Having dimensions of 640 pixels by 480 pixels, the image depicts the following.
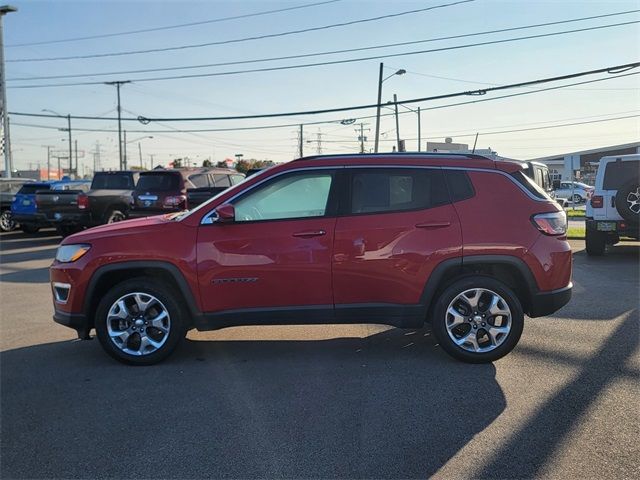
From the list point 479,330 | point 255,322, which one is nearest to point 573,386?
point 479,330

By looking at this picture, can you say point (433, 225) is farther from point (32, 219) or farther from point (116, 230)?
point (32, 219)

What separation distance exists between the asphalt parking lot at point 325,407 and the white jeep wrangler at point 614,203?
4.79 metres

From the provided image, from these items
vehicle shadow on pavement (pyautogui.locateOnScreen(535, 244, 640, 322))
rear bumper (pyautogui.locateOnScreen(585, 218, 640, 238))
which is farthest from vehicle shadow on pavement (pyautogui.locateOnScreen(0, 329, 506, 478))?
rear bumper (pyautogui.locateOnScreen(585, 218, 640, 238))

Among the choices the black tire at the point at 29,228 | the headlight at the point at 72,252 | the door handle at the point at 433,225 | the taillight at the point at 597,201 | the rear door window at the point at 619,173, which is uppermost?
the rear door window at the point at 619,173

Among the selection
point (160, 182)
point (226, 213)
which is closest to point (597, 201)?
point (226, 213)

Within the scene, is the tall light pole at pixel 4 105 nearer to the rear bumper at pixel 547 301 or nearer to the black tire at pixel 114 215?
the black tire at pixel 114 215

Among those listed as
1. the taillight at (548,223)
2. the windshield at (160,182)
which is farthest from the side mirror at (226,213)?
the windshield at (160,182)

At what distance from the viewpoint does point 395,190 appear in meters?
4.85

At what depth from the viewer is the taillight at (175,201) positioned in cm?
1305

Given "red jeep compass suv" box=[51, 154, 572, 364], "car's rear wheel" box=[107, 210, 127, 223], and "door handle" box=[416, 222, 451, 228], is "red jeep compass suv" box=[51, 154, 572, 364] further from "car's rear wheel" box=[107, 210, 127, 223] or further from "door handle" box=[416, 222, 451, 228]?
"car's rear wheel" box=[107, 210, 127, 223]

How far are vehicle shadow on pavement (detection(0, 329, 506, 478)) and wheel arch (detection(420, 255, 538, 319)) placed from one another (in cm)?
68

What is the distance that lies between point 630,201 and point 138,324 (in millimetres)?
9175

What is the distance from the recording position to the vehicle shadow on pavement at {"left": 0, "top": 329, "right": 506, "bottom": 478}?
3197mm

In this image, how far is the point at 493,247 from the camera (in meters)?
4.71
